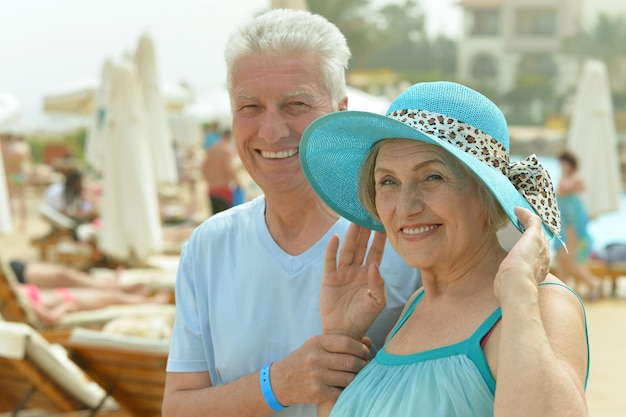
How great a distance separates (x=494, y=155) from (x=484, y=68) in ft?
234

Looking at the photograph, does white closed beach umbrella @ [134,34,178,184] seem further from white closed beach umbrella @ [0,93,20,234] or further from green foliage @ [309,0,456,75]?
green foliage @ [309,0,456,75]

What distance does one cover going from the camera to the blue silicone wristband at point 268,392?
1.92m

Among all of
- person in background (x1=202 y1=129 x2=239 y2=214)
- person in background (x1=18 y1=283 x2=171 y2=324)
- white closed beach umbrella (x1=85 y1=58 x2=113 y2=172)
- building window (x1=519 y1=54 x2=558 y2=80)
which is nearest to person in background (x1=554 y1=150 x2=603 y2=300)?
person in background (x1=202 y1=129 x2=239 y2=214)

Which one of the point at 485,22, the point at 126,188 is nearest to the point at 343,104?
the point at 126,188

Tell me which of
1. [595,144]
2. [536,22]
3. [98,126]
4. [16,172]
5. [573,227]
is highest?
[536,22]

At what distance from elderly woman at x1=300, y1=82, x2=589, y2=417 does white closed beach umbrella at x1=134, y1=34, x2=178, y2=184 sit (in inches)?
439

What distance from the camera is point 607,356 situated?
7.76m

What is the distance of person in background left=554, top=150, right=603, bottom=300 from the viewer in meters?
10.0

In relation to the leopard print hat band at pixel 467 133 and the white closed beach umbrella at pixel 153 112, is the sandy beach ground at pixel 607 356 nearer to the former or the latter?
the white closed beach umbrella at pixel 153 112

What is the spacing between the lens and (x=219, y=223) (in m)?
2.18

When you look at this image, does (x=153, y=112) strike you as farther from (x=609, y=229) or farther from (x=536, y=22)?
(x=536, y=22)

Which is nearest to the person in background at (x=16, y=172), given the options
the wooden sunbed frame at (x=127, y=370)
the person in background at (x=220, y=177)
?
the person in background at (x=220, y=177)

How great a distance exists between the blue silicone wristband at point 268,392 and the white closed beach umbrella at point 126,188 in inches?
308

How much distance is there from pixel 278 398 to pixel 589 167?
35.8 ft
